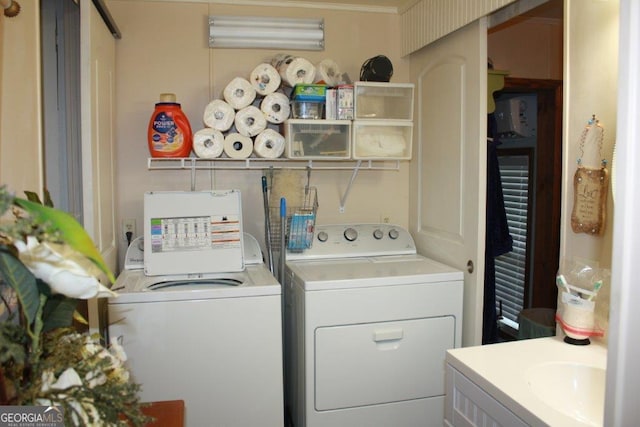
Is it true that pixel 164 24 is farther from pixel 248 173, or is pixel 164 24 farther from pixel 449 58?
pixel 449 58

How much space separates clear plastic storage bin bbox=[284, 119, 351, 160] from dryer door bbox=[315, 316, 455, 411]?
3.06 feet

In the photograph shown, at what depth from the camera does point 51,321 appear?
2.43 ft

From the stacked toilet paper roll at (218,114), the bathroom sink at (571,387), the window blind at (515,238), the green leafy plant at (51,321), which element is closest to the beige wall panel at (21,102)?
the green leafy plant at (51,321)

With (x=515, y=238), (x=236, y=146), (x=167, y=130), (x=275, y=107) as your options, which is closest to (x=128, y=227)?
(x=167, y=130)

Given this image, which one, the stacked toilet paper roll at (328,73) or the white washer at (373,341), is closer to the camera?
the white washer at (373,341)

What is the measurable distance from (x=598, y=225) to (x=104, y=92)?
6.93 ft

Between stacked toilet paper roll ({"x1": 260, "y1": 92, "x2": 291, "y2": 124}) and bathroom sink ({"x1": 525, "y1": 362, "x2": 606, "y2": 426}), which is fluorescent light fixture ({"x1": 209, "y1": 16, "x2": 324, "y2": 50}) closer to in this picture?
stacked toilet paper roll ({"x1": 260, "y1": 92, "x2": 291, "y2": 124})

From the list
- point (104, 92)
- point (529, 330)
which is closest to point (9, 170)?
point (104, 92)

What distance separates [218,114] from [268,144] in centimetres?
30

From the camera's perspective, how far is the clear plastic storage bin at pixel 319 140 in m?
2.64

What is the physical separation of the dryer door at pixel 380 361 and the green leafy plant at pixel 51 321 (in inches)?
63.5

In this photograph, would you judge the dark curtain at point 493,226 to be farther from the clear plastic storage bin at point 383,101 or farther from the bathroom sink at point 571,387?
the bathroom sink at point 571,387

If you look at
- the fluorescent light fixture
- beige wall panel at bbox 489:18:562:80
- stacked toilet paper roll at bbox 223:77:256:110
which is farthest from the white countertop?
beige wall panel at bbox 489:18:562:80

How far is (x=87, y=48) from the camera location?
6.33ft
